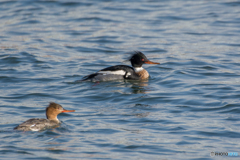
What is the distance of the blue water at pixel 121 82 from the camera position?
747cm

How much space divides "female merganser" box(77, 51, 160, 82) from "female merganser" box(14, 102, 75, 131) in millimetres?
3594

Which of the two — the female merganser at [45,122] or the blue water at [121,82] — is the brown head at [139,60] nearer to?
the blue water at [121,82]

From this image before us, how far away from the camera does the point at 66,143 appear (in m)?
7.41

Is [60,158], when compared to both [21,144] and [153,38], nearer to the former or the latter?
[21,144]

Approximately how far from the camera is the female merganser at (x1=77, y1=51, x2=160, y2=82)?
12.1 meters

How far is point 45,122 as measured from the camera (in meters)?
8.07

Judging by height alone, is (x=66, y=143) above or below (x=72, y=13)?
below

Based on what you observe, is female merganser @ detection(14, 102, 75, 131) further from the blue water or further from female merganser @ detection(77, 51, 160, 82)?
female merganser @ detection(77, 51, 160, 82)

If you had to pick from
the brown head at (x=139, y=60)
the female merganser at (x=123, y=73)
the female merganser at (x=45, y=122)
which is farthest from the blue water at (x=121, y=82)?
the brown head at (x=139, y=60)

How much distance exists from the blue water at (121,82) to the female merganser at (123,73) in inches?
9.2

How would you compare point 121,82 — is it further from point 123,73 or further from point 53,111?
point 53,111

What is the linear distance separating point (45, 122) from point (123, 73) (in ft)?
15.3

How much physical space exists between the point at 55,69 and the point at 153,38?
18.5 feet

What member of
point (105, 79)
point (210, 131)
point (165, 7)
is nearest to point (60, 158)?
point (210, 131)
